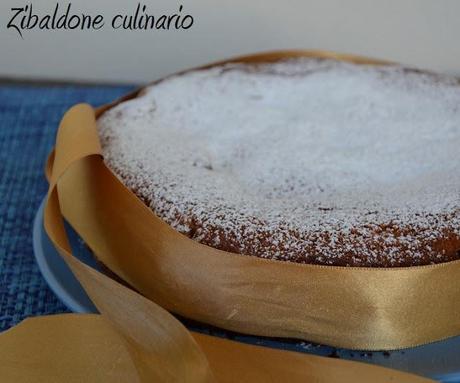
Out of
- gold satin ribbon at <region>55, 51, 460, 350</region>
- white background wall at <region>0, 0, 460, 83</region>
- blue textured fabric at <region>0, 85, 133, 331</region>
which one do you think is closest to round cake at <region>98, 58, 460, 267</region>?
gold satin ribbon at <region>55, 51, 460, 350</region>

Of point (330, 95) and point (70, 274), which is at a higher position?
point (330, 95)

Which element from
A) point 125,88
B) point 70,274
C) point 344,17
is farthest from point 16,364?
point 344,17

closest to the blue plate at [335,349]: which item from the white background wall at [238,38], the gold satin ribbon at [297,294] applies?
the gold satin ribbon at [297,294]

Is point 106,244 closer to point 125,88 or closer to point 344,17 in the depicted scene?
point 125,88

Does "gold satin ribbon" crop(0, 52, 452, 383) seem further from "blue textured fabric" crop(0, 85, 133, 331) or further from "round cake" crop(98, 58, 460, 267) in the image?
"blue textured fabric" crop(0, 85, 133, 331)

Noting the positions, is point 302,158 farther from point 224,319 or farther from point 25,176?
point 25,176

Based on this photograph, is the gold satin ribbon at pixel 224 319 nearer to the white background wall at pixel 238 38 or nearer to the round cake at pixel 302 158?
the round cake at pixel 302 158
